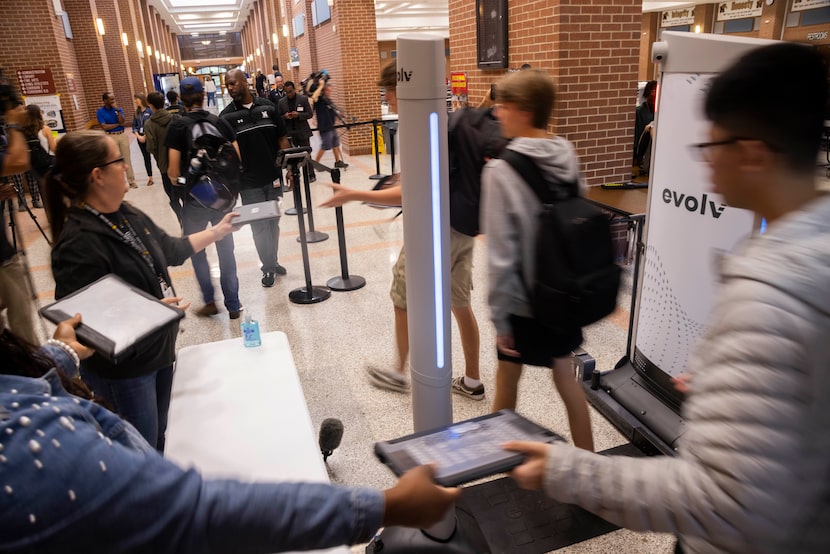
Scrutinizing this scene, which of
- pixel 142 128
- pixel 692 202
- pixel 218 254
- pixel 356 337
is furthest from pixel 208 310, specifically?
pixel 142 128

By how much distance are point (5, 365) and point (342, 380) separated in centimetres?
256

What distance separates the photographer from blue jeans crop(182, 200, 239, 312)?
4.04m

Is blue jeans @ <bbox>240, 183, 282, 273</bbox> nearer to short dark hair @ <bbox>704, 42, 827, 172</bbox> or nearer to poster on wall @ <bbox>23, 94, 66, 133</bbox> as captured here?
short dark hair @ <bbox>704, 42, 827, 172</bbox>

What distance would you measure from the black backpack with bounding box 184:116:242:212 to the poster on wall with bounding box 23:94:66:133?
773 cm

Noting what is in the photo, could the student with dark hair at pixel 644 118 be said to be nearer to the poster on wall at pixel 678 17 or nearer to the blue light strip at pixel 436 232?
the blue light strip at pixel 436 232

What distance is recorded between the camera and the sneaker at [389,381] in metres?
3.17

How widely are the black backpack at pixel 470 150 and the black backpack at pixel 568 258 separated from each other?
58 centimetres

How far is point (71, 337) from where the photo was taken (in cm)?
148

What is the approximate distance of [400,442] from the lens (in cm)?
Result: 126

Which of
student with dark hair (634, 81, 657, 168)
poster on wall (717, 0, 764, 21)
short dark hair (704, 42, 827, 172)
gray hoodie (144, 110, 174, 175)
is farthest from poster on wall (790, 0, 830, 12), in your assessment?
short dark hair (704, 42, 827, 172)

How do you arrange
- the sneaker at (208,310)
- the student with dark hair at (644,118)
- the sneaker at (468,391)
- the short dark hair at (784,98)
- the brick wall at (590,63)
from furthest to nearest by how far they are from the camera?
the student with dark hair at (644,118)
the brick wall at (590,63)
the sneaker at (208,310)
the sneaker at (468,391)
the short dark hair at (784,98)

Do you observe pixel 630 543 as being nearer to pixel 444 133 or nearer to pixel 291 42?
pixel 444 133

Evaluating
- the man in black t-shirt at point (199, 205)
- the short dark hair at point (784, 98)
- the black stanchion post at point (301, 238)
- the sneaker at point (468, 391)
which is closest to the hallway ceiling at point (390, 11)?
the black stanchion post at point (301, 238)

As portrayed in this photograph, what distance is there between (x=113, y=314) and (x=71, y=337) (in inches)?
6.4
